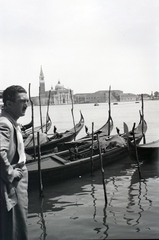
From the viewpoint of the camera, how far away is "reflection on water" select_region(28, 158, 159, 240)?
4.45m

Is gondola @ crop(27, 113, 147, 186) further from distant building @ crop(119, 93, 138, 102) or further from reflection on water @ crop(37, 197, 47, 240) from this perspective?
distant building @ crop(119, 93, 138, 102)

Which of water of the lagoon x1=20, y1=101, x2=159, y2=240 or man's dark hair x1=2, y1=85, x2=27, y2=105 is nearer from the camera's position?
man's dark hair x1=2, y1=85, x2=27, y2=105

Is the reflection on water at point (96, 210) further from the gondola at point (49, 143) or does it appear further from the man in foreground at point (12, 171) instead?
the gondola at point (49, 143)

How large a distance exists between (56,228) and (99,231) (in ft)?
2.25

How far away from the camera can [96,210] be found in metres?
5.50

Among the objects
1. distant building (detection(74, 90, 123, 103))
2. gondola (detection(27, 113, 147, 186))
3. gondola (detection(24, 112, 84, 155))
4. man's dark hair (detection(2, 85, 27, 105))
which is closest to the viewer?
man's dark hair (detection(2, 85, 27, 105))

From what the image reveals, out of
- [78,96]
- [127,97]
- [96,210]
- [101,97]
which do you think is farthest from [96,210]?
[127,97]

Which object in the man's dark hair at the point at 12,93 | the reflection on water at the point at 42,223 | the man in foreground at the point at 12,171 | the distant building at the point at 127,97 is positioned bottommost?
the reflection on water at the point at 42,223

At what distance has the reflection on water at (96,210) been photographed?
14.6 feet

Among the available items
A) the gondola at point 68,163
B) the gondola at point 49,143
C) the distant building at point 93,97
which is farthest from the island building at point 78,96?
the gondola at point 68,163

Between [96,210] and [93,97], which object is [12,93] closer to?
[96,210]

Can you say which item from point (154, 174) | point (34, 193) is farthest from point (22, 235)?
point (154, 174)

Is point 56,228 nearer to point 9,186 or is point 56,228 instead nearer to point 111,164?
point 9,186

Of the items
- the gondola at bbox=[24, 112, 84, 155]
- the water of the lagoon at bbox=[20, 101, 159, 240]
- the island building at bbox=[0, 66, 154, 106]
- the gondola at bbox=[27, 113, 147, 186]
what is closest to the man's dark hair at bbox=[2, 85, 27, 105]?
the water of the lagoon at bbox=[20, 101, 159, 240]
